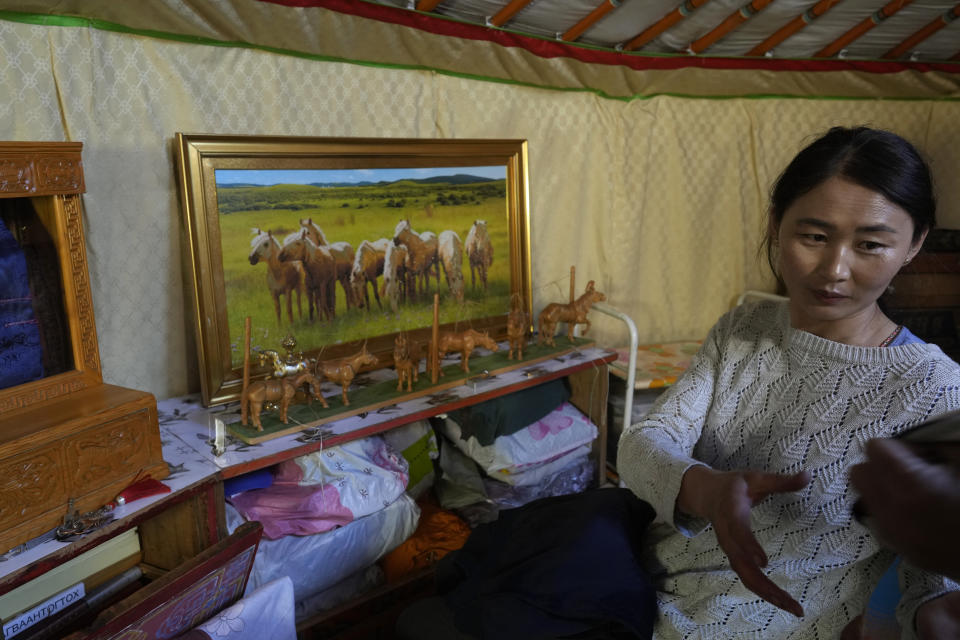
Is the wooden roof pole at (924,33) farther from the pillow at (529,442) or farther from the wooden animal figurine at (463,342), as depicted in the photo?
the wooden animal figurine at (463,342)

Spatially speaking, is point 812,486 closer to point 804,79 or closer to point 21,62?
point 21,62

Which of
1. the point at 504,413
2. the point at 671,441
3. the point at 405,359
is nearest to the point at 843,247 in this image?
the point at 671,441

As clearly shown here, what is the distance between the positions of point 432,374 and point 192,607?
1005 millimetres

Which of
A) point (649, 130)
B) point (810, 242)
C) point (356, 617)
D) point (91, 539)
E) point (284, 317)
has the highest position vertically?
point (649, 130)

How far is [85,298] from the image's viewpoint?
1456 mm

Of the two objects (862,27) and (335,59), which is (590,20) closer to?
(335,59)

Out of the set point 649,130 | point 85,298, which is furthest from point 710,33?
point 85,298

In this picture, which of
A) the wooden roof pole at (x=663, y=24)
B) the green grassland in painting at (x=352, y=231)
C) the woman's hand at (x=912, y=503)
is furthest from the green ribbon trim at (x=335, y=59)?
the woman's hand at (x=912, y=503)

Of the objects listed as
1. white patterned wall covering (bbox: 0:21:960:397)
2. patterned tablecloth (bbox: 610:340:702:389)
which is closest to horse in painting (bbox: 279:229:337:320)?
white patterned wall covering (bbox: 0:21:960:397)

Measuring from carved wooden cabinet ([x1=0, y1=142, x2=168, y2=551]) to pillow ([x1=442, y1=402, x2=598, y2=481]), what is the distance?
1078 millimetres

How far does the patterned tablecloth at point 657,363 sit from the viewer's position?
107 inches

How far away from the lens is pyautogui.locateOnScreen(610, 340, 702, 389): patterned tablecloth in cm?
272

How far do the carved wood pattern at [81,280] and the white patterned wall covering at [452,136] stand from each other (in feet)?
1.29

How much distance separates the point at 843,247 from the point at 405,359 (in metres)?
1.26
